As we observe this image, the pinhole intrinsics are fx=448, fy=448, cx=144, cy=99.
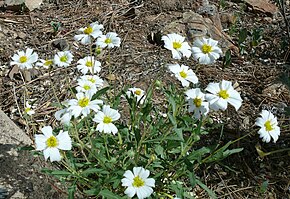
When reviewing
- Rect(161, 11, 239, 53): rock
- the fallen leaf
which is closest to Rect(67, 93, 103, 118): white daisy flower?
the fallen leaf

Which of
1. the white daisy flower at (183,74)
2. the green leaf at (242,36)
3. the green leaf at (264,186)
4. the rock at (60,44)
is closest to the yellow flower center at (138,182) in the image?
the white daisy flower at (183,74)

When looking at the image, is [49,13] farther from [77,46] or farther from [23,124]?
[23,124]

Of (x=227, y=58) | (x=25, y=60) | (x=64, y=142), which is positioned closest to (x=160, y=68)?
(x=227, y=58)

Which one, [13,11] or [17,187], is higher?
[13,11]

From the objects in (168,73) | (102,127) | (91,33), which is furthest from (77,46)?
(102,127)

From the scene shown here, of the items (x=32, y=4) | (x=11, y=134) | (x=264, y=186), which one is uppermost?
(x=32, y=4)

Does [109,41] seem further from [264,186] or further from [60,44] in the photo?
[60,44]
